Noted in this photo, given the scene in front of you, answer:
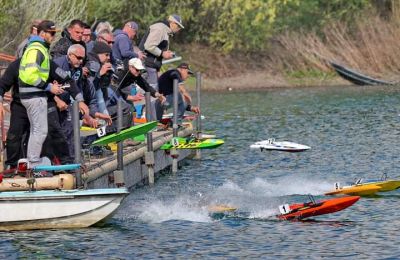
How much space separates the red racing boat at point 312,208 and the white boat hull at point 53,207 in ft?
8.79

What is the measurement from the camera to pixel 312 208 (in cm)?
1973

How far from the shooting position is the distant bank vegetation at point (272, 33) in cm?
5631

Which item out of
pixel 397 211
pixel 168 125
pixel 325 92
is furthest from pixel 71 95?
pixel 325 92

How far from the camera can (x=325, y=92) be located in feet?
166

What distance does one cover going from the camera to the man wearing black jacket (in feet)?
63.5

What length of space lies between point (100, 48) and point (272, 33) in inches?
1427

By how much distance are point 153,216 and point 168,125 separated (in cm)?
804

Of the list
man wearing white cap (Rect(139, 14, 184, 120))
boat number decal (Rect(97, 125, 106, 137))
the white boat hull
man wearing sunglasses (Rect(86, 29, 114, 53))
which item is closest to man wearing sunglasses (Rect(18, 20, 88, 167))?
the white boat hull

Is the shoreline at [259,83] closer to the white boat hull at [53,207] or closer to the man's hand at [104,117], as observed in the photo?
the man's hand at [104,117]

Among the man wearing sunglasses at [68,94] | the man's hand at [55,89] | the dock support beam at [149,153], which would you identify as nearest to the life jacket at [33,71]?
the man's hand at [55,89]

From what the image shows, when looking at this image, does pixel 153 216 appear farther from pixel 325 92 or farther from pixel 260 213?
pixel 325 92

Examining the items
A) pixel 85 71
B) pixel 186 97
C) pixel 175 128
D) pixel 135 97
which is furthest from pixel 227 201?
pixel 186 97

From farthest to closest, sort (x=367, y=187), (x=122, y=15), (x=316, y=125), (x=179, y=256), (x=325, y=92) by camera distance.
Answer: (x=122, y=15) < (x=325, y=92) < (x=316, y=125) < (x=367, y=187) < (x=179, y=256)

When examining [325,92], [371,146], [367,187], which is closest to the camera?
[367,187]
